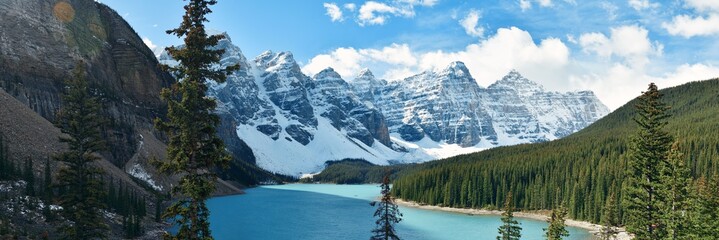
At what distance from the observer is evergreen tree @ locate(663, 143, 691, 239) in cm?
3288

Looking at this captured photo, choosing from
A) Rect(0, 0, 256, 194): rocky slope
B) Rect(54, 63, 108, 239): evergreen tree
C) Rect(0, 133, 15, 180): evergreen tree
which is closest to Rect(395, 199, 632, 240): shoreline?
Rect(0, 0, 256, 194): rocky slope

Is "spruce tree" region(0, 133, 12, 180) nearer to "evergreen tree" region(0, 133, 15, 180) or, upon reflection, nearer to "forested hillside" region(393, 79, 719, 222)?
"evergreen tree" region(0, 133, 15, 180)

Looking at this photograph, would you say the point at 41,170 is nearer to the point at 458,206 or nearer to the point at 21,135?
the point at 21,135

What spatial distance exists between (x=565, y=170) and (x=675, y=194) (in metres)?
91.9

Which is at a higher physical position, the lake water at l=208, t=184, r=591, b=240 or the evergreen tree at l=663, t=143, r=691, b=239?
the evergreen tree at l=663, t=143, r=691, b=239

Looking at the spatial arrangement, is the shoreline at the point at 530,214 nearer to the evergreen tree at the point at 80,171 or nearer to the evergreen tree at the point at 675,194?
the evergreen tree at the point at 675,194

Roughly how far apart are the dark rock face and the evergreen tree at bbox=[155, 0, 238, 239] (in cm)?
10501

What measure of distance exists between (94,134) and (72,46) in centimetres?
11585

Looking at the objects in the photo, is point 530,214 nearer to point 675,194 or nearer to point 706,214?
point 706,214

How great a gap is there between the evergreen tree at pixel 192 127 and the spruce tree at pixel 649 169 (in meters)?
26.2

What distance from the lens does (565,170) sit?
122 meters

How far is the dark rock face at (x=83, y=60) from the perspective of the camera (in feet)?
374

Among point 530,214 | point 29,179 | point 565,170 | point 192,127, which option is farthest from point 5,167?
point 565,170

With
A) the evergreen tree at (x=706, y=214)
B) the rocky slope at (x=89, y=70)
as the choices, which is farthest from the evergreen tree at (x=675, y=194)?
the rocky slope at (x=89, y=70)
